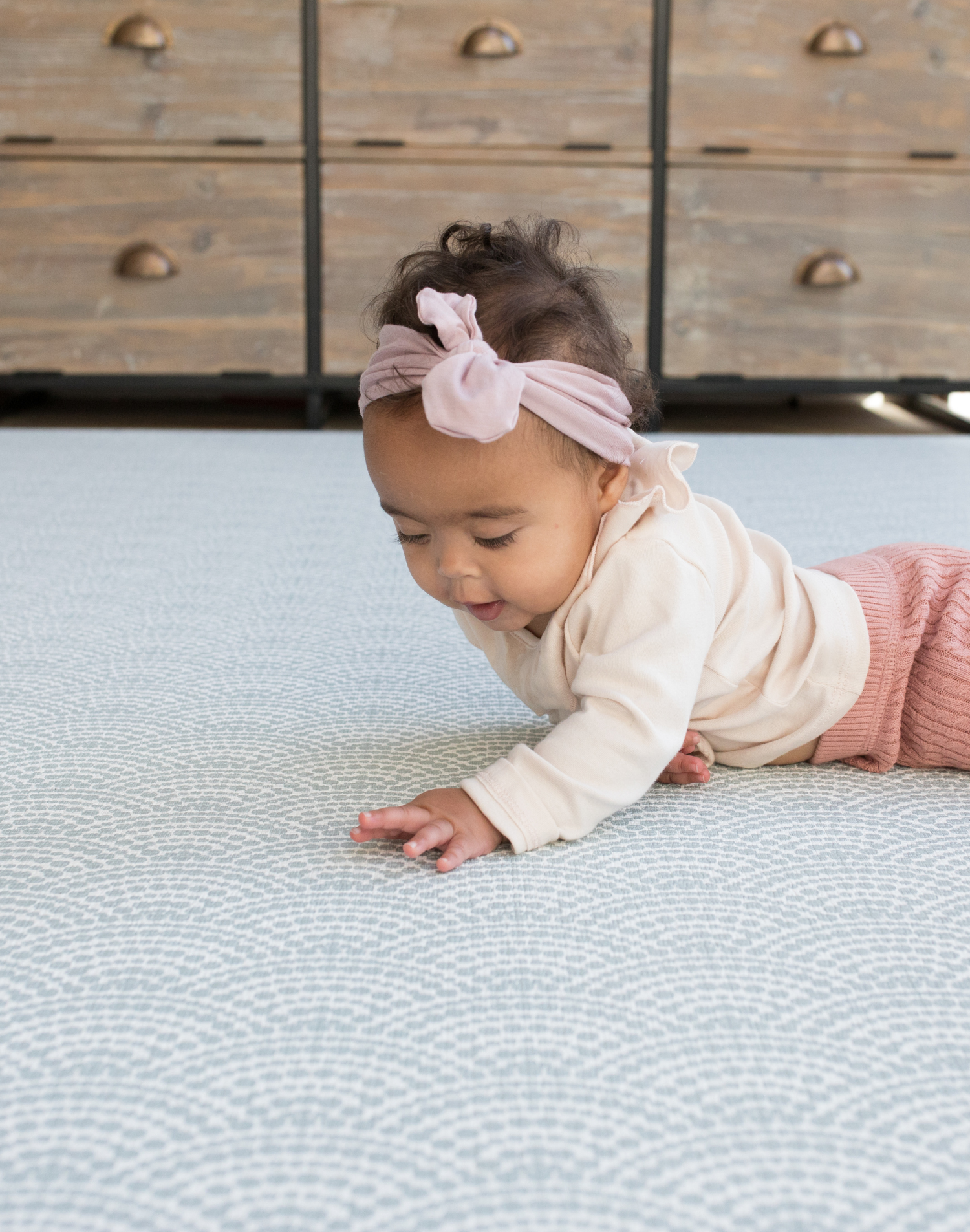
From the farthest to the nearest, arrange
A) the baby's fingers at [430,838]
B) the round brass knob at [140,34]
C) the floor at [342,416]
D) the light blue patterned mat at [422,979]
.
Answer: the floor at [342,416] < the round brass knob at [140,34] < the baby's fingers at [430,838] < the light blue patterned mat at [422,979]

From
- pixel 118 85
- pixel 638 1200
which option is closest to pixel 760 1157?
pixel 638 1200

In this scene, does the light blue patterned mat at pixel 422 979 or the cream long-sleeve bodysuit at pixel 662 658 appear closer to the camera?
the light blue patterned mat at pixel 422 979

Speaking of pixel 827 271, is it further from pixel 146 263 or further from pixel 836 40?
pixel 146 263

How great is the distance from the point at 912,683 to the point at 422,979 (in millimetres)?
357

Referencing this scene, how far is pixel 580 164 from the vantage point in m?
1.94

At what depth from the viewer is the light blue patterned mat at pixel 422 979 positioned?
33 centimetres

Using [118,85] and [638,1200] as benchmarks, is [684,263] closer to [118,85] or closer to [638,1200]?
[118,85]

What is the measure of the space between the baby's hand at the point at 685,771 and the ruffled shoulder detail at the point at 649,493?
114 millimetres

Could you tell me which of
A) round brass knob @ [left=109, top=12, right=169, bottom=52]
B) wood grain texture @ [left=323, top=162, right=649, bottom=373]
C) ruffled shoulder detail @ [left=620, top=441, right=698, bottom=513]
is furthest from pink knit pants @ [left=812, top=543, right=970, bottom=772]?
round brass knob @ [left=109, top=12, right=169, bottom=52]

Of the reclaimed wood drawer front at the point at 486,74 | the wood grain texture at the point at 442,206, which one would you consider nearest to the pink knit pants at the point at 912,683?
the wood grain texture at the point at 442,206

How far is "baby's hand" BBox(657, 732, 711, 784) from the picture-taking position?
24.6 inches

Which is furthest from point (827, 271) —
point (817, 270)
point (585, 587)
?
point (585, 587)

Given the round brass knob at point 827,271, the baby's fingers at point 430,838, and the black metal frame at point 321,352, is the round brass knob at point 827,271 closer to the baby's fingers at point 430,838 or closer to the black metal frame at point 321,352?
the black metal frame at point 321,352

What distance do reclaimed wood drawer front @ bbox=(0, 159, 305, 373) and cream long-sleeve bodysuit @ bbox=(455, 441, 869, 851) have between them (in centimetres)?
143
